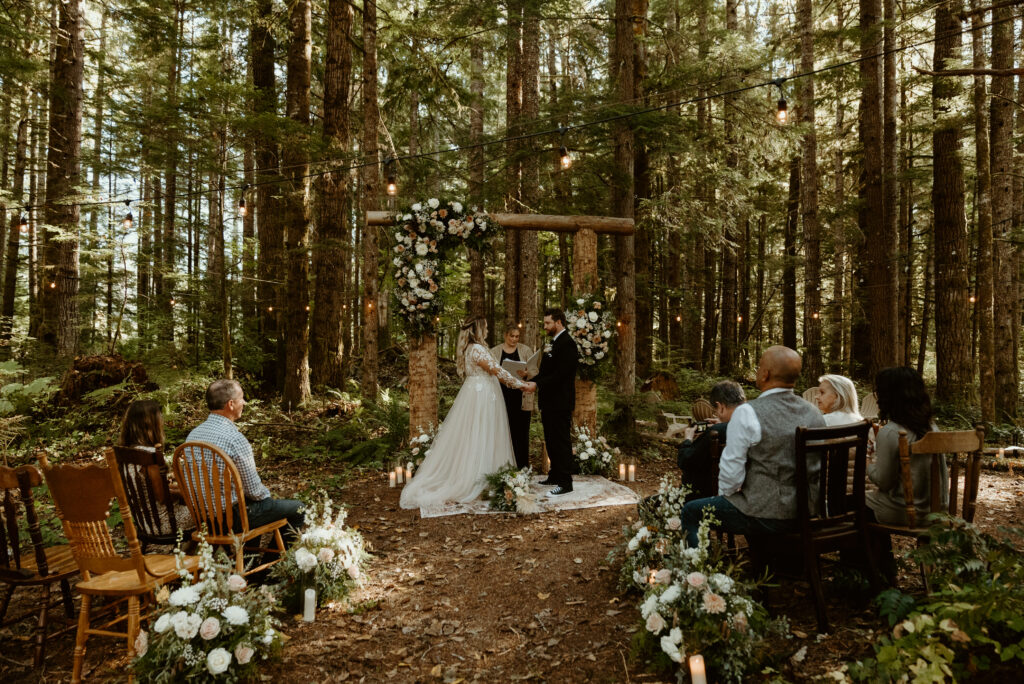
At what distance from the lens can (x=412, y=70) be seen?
1058 cm

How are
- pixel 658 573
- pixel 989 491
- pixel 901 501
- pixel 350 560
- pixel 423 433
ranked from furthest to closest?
pixel 423 433
pixel 989 491
pixel 350 560
pixel 901 501
pixel 658 573

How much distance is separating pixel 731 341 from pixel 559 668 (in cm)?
1659

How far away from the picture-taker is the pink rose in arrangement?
279 centimetres

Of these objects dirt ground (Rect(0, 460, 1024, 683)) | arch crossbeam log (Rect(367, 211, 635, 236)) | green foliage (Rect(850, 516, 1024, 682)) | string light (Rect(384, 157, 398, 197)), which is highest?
string light (Rect(384, 157, 398, 197))

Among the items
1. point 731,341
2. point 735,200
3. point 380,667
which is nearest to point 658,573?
point 380,667

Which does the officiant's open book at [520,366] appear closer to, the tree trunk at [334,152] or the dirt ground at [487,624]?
the dirt ground at [487,624]

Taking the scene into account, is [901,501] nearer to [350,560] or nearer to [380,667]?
[380,667]

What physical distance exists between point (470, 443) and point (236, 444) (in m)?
3.20

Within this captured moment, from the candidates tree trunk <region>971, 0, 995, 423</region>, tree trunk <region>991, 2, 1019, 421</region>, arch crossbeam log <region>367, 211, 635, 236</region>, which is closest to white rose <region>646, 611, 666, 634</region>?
arch crossbeam log <region>367, 211, 635, 236</region>

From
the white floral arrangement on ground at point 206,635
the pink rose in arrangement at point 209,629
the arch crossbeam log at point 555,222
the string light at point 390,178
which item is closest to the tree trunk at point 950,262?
the arch crossbeam log at point 555,222

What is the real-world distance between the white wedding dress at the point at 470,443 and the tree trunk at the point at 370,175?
11.4ft

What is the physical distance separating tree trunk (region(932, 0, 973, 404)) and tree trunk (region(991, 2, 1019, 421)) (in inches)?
21.6

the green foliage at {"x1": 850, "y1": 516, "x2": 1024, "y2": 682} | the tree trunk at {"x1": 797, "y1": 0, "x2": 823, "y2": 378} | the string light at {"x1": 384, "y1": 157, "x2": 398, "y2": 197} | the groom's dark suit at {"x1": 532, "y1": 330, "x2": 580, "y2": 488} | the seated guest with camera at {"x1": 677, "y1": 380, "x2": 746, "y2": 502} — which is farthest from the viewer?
the tree trunk at {"x1": 797, "y1": 0, "x2": 823, "y2": 378}

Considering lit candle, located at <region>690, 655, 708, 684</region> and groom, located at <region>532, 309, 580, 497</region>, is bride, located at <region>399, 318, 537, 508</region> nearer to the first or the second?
groom, located at <region>532, 309, 580, 497</region>
